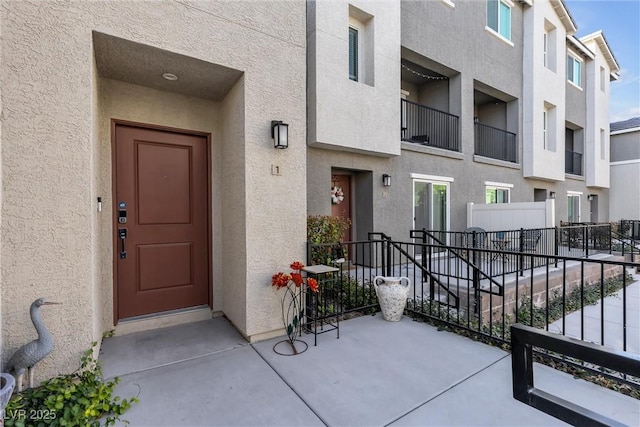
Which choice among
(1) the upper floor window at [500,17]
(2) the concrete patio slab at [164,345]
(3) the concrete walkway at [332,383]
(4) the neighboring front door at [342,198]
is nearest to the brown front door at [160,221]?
(2) the concrete patio slab at [164,345]

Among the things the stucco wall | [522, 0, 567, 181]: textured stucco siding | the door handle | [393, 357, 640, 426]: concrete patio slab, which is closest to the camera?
[393, 357, 640, 426]: concrete patio slab

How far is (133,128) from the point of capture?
3621 millimetres

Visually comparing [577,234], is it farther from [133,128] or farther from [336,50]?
[133,128]

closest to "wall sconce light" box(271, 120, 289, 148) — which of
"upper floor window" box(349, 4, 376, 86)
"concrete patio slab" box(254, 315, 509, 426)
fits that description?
"concrete patio slab" box(254, 315, 509, 426)

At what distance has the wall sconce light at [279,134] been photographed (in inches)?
134

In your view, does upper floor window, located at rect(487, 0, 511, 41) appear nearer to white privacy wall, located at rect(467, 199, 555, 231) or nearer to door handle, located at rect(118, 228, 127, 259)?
white privacy wall, located at rect(467, 199, 555, 231)

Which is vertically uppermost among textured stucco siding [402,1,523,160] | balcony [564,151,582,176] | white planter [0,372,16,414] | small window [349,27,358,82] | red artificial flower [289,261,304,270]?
textured stucco siding [402,1,523,160]

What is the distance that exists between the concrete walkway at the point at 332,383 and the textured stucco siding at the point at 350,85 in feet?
11.9

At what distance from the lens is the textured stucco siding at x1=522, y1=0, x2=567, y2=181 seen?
33.2 feet

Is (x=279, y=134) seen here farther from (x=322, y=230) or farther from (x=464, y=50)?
(x=464, y=50)

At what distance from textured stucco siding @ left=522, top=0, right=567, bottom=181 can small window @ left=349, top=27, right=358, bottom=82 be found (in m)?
7.24

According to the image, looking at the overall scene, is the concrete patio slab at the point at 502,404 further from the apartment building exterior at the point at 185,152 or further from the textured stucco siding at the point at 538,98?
the textured stucco siding at the point at 538,98

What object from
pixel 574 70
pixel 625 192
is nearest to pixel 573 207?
pixel 625 192

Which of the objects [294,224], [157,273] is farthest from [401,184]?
[157,273]
